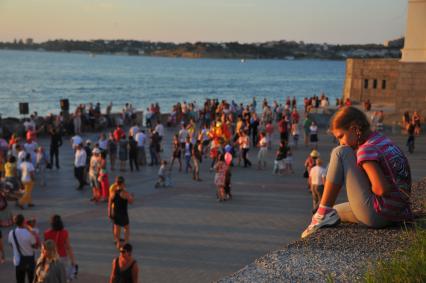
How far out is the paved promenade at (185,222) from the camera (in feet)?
31.7

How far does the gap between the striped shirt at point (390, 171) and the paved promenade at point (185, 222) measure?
194 inches

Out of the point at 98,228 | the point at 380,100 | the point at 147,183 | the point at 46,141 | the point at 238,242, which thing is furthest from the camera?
the point at 380,100

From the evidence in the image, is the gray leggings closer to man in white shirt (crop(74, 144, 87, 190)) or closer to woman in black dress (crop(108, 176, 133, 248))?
woman in black dress (crop(108, 176, 133, 248))

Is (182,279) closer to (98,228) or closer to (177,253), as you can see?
(177,253)

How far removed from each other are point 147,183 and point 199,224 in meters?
5.19

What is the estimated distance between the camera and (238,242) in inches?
433

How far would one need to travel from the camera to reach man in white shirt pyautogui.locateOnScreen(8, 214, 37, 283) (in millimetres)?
8141

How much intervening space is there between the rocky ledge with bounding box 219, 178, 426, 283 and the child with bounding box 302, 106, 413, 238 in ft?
0.62

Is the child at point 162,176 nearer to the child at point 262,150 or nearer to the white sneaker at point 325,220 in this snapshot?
the child at point 262,150

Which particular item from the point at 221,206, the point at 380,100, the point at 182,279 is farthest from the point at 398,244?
the point at 380,100

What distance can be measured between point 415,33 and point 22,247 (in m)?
26.6

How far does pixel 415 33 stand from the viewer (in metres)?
30.0

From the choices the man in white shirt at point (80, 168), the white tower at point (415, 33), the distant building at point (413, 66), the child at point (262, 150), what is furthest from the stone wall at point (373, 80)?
the man in white shirt at point (80, 168)

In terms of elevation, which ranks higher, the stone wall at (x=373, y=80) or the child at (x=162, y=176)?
the stone wall at (x=373, y=80)
